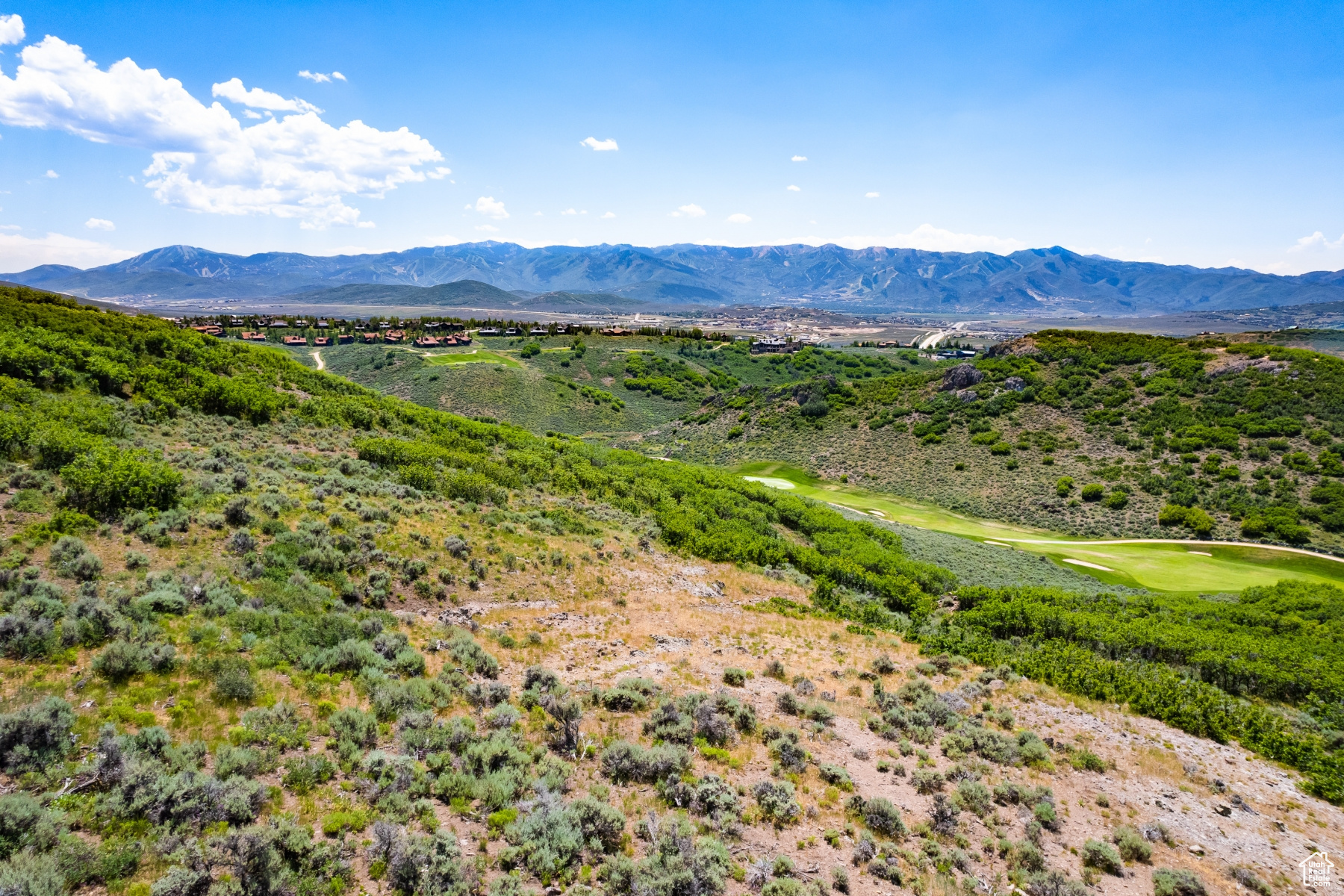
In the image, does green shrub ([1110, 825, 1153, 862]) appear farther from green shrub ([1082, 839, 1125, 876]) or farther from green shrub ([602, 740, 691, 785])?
green shrub ([602, 740, 691, 785])

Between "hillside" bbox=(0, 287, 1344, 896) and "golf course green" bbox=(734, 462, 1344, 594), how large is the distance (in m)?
6.48

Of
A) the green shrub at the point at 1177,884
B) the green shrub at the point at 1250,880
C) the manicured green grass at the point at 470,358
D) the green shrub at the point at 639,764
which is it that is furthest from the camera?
the manicured green grass at the point at 470,358

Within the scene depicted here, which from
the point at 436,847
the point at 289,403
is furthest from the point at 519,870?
the point at 289,403

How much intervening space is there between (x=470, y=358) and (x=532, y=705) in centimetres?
8965

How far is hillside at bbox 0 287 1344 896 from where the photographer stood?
6.82m

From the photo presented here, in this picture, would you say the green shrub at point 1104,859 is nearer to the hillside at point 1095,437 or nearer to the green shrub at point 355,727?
the green shrub at point 355,727

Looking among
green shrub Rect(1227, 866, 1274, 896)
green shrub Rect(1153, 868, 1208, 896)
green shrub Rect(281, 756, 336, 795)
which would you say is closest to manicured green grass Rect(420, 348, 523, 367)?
green shrub Rect(281, 756, 336, 795)

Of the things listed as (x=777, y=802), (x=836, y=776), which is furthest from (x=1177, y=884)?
(x=777, y=802)

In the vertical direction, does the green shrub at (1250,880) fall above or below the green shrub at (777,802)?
below

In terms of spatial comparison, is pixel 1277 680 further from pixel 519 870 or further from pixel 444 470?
pixel 444 470

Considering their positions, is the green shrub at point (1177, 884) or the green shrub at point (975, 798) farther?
the green shrub at point (975, 798)

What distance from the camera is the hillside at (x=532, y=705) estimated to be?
22.4 ft

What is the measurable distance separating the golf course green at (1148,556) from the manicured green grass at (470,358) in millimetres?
65203

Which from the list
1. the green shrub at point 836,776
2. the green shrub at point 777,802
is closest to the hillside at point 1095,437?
the green shrub at point 836,776
